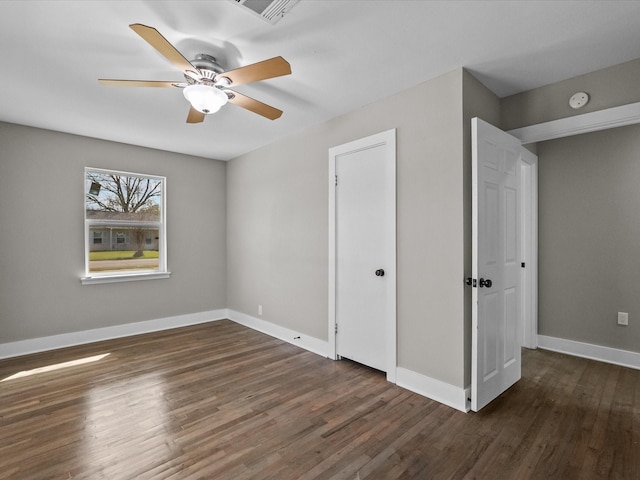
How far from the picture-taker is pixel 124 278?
4.38 m

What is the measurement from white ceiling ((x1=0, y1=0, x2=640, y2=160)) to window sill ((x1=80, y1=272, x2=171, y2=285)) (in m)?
2.01

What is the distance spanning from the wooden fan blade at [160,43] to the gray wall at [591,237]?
13.0 ft

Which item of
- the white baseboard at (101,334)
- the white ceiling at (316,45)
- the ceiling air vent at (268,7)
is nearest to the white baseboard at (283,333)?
the white baseboard at (101,334)

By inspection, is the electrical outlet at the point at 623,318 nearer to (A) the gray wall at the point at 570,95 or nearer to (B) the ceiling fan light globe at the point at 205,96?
(A) the gray wall at the point at 570,95

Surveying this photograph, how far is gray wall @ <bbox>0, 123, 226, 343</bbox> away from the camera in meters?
3.65

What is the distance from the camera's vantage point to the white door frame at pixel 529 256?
3838 mm

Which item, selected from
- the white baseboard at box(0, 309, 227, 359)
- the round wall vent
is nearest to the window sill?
the white baseboard at box(0, 309, 227, 359)

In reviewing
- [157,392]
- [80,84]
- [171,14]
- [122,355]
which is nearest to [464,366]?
[157,392]

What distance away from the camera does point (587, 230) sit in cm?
358

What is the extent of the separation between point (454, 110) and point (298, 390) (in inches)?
103

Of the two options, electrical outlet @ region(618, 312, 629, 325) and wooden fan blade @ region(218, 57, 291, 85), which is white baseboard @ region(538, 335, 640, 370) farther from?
wooden fan blade @ region(218, 57, 291, 85)

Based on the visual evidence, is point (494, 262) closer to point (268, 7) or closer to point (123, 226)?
point (268, 7)

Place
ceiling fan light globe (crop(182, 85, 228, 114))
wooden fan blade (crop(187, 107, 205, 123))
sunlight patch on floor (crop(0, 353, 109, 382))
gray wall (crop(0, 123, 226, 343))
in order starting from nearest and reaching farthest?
ceiling fan light globe (crop(182, 85, 228, 114)), wooden fan blade (crop(187, 107, 205, 123)), sunlight patch on floor (crop(0, 353, 109, 382)), gray wall (crop(0, 123, 226, 343))

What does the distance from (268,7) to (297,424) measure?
2615 millimetres
